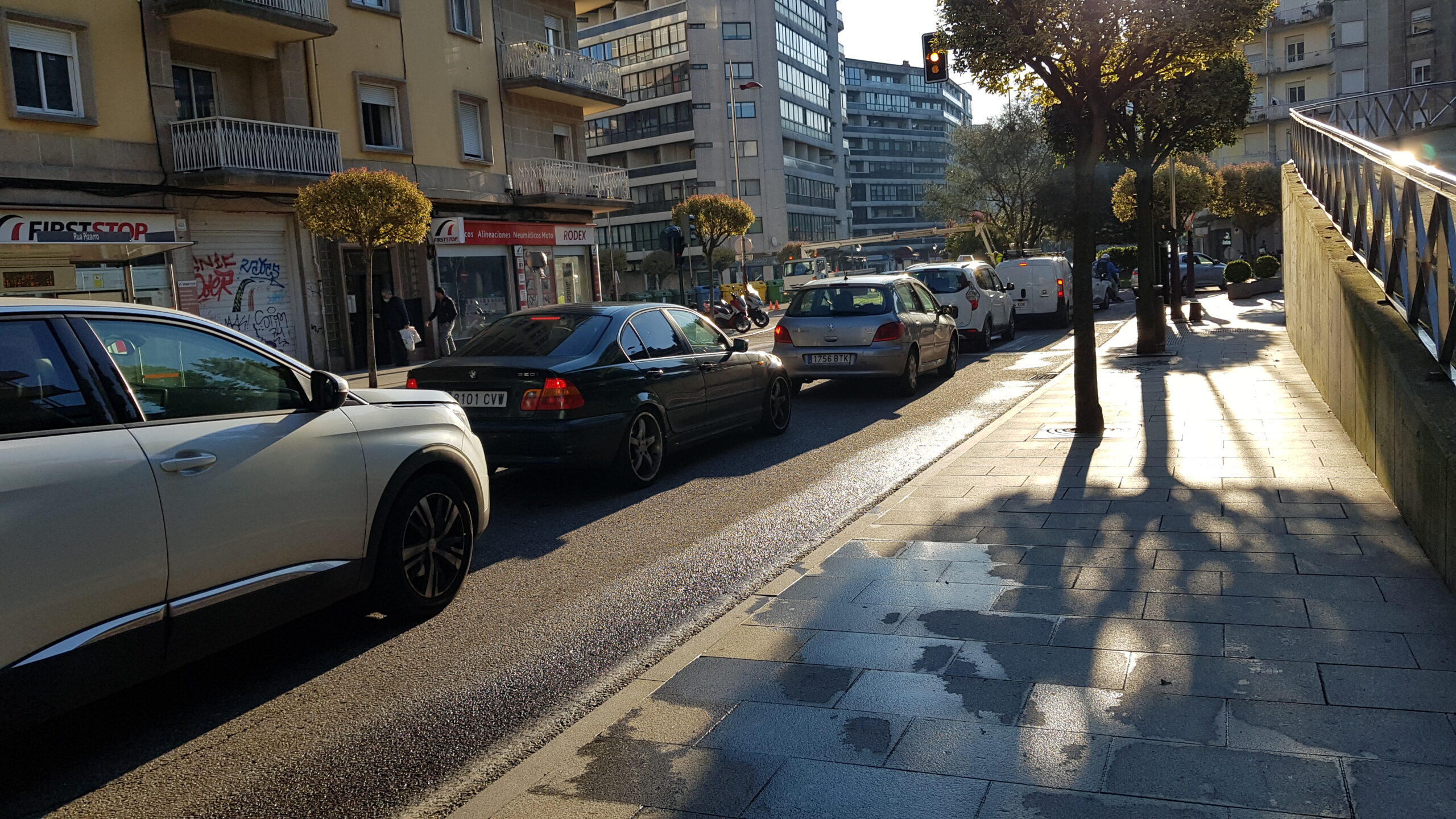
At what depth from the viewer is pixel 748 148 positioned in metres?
78.6

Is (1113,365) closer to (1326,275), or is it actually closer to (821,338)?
(821,338)

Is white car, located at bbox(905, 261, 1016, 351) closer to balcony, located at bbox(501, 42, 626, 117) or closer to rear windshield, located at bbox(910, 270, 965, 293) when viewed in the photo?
rear windshield, located at bbox(910, 270, 965, 293)

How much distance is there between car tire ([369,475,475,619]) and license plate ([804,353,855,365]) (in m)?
8.49

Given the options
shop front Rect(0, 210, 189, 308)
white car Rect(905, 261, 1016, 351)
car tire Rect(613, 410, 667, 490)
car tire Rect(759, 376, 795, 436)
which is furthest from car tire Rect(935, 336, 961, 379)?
shop front Rect(0, 210, 189, 308)

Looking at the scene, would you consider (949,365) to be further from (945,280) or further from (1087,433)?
(1087,433)

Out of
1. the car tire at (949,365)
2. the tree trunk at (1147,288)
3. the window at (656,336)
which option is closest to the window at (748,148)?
the tree trunk at (1147,288)

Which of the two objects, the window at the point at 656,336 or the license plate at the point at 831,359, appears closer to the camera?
the window at the point at 656,336

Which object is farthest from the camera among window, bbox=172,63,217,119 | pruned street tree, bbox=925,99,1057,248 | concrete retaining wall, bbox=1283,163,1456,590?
pruned street tree, bbox=925,99,1057,248

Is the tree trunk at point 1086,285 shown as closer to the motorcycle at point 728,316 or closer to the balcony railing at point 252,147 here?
the balcony railing at point 252,147

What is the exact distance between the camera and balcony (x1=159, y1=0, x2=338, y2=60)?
19.7 meters

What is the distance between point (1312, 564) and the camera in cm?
525

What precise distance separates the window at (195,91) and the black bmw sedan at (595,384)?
1522 cm

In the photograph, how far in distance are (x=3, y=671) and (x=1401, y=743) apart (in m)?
4.17

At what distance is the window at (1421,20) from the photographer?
55.7 m
